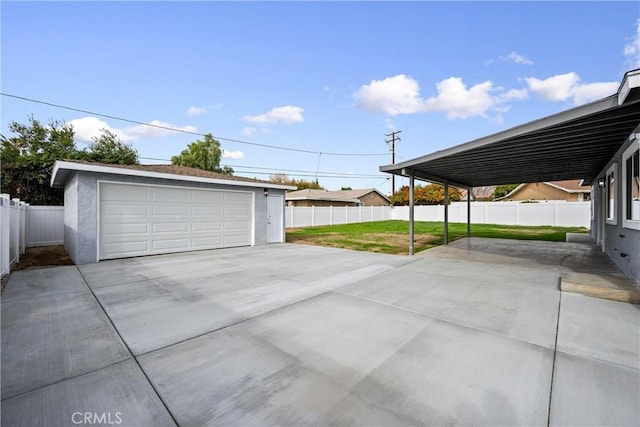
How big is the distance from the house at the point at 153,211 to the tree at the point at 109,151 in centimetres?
999

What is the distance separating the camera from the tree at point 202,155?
1168 inches

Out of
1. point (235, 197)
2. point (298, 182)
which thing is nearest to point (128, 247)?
point (235, 197)

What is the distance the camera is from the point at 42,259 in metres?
8.19

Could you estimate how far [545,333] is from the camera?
3.21m

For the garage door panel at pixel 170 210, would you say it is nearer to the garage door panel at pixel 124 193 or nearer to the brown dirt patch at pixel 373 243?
the garage door panel at pixel 124 193

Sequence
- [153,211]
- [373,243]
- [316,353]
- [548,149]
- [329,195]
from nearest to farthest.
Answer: [316,353] < [548,149] < [153,211] < [373,243] < [329,195]

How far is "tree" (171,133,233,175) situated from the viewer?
29672mm

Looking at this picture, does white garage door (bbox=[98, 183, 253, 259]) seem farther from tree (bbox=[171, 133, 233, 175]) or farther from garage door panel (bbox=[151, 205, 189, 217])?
tree (bbox=[171, 133, 233, 175])

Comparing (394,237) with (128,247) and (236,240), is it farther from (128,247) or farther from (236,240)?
(128,247)

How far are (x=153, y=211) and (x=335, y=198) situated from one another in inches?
842

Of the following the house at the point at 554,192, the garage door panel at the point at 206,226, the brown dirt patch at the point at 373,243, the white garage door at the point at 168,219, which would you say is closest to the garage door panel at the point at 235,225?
the white garage door at the point at 168,219

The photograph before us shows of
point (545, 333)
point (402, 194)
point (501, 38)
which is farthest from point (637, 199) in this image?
point (402, 194)

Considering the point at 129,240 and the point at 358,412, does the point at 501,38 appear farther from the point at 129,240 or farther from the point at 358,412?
the point at 129,240

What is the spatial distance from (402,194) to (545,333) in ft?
115
